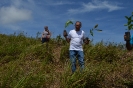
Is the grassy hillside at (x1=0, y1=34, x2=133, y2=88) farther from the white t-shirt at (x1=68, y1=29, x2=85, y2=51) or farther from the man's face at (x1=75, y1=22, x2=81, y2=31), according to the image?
the man's face at (x1=75, y1=22, x2=81, y2=31)

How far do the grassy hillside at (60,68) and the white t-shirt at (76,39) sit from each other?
64 cm

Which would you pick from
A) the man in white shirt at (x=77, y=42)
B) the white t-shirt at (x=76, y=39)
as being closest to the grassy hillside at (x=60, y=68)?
the man in white shirt at (x=77, y=42)

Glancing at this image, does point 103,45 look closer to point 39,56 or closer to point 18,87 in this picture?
point 39,56

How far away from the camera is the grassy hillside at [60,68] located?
5.57 metres

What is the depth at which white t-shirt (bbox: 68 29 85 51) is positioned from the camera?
662 centimetres

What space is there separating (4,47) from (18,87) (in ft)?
16.8

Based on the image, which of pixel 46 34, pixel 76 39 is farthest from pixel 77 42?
pixel 46 34

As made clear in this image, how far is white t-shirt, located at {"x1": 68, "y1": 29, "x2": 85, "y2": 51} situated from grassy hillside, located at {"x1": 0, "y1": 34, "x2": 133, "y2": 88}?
645mm

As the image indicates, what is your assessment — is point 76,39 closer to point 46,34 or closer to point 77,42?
point 77,42

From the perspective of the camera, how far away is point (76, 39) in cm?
668

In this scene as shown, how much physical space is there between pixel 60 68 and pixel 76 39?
6.96 feet

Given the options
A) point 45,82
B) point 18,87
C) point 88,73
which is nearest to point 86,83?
point 88,73

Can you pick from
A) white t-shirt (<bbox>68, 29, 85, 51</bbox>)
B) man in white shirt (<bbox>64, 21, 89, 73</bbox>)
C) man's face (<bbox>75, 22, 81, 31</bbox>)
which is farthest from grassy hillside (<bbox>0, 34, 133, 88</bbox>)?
man's face (<bbox>75, 22, 81, 31</bbox>)

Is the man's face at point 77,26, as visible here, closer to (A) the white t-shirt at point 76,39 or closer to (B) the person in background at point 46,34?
(A) the white t-shirt at point 76,39
